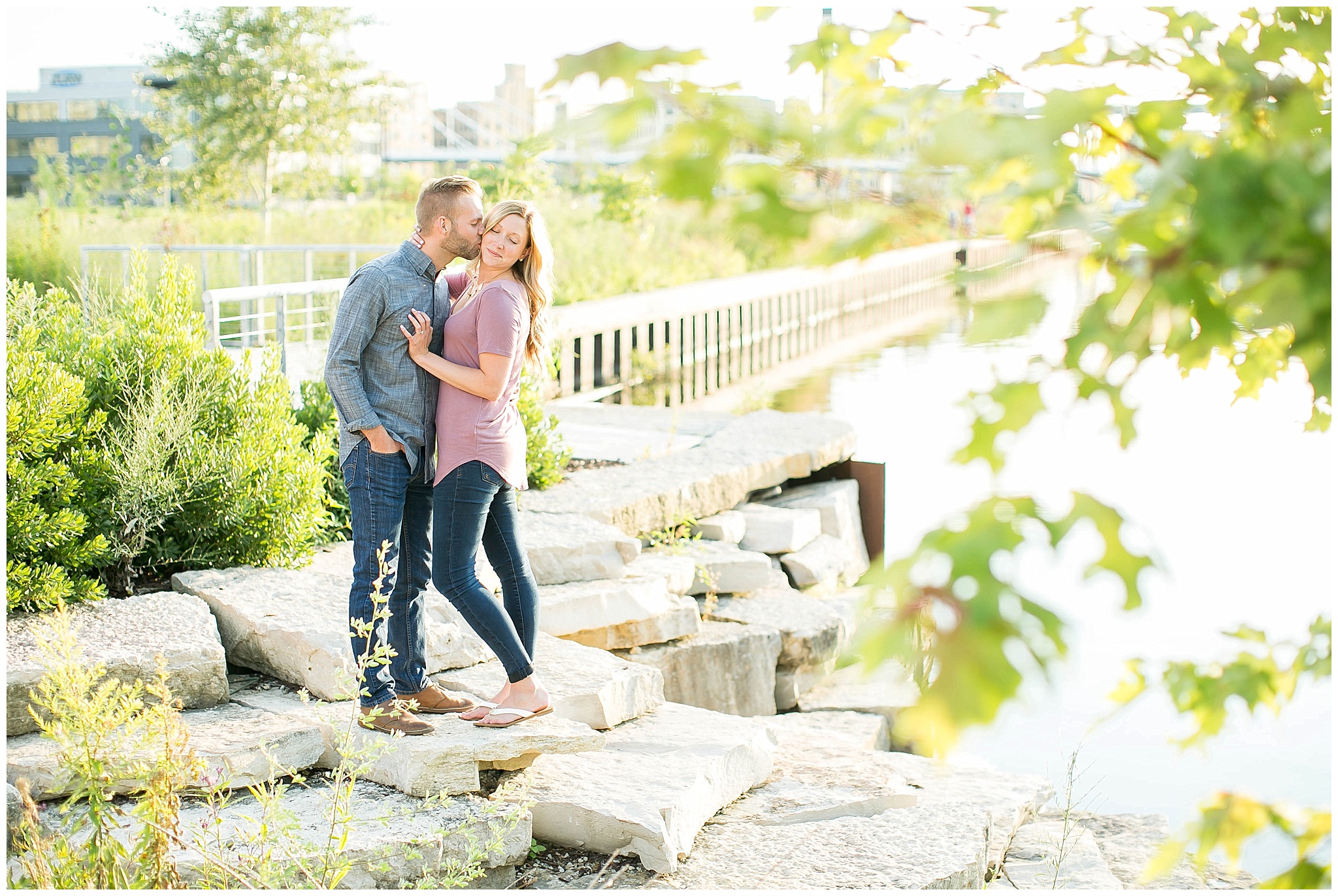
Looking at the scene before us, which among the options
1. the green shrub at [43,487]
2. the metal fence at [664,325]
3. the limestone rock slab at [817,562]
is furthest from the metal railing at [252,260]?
the green shrub at [43,487]

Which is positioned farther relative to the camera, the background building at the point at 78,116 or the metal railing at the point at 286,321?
the background building at the point at 78,116

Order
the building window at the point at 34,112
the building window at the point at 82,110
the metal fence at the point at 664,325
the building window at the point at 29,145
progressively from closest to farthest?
the metal fence at the point at 664,325 → the building window at the point at 82,110 → the building window at the point at 34,112 → the building window at the point at 29,145

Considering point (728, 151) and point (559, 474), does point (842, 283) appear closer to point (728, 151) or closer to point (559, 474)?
point (559, 474)

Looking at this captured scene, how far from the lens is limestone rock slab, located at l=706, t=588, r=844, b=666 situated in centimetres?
545

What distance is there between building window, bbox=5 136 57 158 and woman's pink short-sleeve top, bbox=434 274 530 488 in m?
27.1

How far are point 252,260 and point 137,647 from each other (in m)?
10.5

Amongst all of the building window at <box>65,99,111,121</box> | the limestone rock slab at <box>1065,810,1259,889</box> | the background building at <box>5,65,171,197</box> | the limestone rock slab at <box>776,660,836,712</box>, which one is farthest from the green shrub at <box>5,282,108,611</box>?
the building window at <box>65,99,111,121</box>

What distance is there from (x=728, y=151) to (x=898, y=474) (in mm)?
9256

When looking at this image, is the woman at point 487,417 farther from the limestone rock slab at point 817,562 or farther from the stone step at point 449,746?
the limestone rock slab at point 817,562

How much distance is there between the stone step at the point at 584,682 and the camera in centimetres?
371

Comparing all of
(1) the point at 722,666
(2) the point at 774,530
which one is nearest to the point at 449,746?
(1) the point at 722,666

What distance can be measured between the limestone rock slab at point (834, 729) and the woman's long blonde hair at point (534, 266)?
207cm

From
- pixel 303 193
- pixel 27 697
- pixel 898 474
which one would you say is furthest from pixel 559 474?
pixel 303 193

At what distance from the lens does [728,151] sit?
3.68 feet
